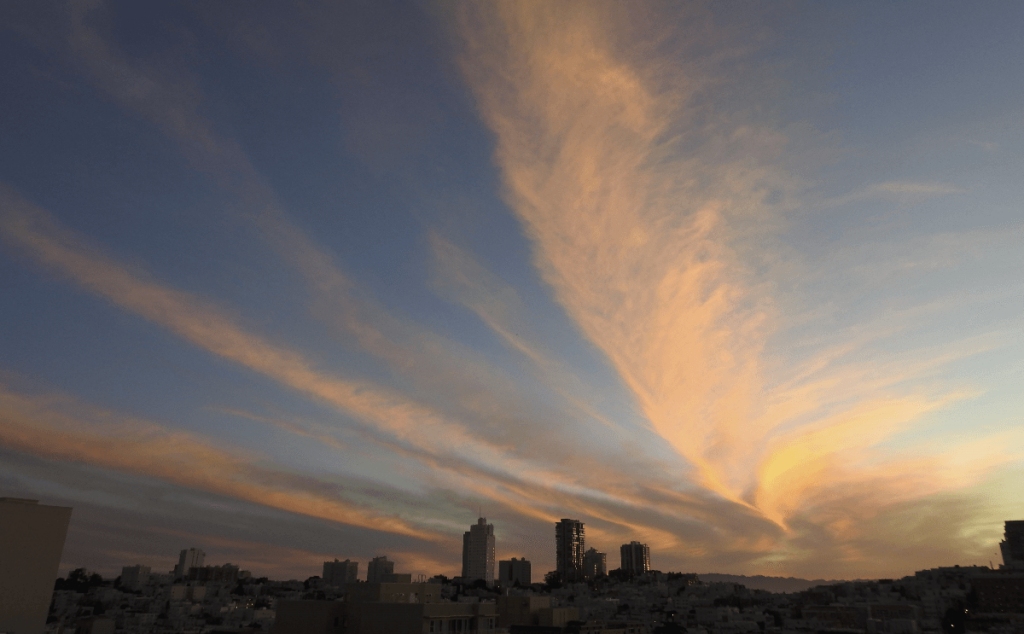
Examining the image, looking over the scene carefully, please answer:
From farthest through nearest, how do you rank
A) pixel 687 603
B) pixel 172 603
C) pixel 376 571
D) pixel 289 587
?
1. pixel 289 587
2. pixel 687 603
3. pixel 376 571
4. pixel 172 603

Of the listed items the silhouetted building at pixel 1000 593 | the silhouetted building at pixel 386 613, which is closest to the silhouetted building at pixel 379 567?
the silhouetted building at pixel 386 613

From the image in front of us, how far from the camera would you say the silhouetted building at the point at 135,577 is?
175000 mm

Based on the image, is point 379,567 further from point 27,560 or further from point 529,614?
point 27,560

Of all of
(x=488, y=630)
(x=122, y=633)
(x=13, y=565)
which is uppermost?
(x=13, y=565)

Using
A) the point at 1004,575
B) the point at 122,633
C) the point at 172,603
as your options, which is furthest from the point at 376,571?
the point at 1004,575

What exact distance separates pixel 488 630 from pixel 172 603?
108159 mm

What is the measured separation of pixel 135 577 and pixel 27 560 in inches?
7210

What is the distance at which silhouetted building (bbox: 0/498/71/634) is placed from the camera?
32.4m

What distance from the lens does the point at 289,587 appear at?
17988 cm

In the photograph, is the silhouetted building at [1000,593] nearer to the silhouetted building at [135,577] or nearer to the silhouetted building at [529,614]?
the silhouetted building at [529,614]

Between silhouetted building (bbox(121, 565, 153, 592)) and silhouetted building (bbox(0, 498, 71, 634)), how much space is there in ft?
547

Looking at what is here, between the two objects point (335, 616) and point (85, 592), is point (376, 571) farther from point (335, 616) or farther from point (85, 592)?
point (335, 616)

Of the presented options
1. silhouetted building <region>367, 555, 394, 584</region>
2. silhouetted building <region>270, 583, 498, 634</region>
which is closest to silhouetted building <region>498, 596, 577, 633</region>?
silhouetted building <region>270, 583, 498, 634</region>

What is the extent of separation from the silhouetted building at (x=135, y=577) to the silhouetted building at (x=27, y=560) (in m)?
167
